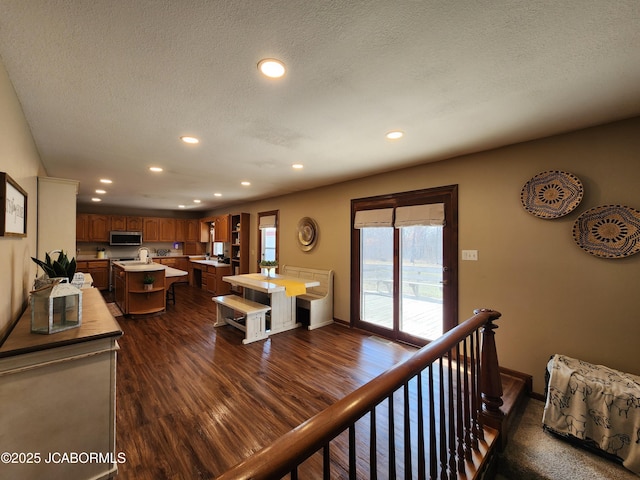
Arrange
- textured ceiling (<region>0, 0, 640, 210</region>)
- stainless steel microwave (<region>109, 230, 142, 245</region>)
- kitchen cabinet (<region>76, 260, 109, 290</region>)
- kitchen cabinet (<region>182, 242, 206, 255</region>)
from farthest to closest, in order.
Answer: kitchen cabinet (<region>182, 242, 206, 255</region>)
stainless steel microwave (<region>109, 230, 142, 245</region>)
kitchen cabinet (<region>76, 260, 109, 290</region>)
textured ceiling (<region>0, 0, 640, 210</region>)

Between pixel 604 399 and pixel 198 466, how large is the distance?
8.99ft

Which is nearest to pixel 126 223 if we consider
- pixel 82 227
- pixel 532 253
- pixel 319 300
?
pixel 82 227

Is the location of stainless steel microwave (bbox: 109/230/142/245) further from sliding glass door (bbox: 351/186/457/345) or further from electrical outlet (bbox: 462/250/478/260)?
electrical outlet (bbox: 462/250/478/260)

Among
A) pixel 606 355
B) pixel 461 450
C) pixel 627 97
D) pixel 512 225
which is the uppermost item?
pixel 627 97

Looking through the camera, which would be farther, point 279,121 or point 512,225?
point 512,225

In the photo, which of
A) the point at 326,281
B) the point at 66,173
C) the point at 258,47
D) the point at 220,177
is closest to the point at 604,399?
the point at 258,47

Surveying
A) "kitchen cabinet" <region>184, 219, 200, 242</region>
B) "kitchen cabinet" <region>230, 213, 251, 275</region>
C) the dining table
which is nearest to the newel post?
the dining table

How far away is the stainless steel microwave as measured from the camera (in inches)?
301

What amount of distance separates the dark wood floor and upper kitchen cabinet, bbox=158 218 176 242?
478 centimetres

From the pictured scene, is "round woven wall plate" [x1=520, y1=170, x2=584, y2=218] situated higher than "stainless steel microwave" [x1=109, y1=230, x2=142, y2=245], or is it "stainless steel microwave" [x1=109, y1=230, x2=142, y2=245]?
"round woven wall plate" [x1=520, y1=170, x2=584, y2=218]

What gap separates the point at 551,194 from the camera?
247 cm

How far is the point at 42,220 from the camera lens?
301cm

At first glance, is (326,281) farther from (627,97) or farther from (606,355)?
(627,97)

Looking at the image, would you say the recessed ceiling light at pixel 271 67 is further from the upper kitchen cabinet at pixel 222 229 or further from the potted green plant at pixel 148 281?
the upper kitchen cabinet at pixel 222 229
